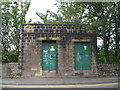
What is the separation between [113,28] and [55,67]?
485cm

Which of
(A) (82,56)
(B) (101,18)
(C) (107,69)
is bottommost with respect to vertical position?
(C) (107,69)

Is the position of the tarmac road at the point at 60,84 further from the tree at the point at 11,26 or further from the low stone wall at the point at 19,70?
the tree at the point at 11,26

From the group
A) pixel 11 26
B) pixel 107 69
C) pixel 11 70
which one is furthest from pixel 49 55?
pixel 11 26

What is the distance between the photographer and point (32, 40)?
1255 centimetres

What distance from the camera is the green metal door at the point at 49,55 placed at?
1264cm

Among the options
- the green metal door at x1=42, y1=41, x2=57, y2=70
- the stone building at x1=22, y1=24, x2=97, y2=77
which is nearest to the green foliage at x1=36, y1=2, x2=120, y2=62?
the stone building at x1=22, y1=24, x2=97, y2=77

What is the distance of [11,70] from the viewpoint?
41.0 feet

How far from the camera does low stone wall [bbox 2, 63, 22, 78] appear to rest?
1238cm

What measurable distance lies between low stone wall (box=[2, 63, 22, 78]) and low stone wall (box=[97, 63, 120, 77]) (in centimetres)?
570

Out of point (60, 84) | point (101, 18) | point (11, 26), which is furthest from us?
point (11, 26)

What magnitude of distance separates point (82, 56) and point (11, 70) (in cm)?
512

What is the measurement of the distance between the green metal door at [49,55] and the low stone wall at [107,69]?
11.0 ft

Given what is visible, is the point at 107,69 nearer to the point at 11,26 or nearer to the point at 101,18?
the point at 101,18

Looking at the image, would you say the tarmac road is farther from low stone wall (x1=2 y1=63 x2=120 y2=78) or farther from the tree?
the tree
